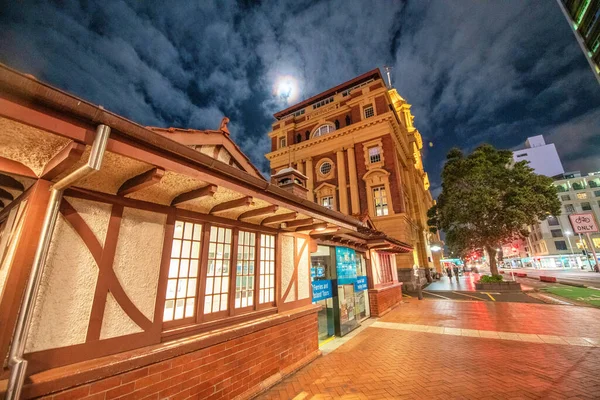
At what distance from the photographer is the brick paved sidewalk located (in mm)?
4344

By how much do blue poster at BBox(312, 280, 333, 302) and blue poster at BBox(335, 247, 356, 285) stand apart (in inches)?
25.2

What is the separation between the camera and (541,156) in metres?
71.9

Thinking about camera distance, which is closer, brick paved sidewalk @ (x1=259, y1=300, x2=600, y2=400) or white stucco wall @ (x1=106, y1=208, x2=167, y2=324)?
white stucco wall @ (x1=106, y1=208, x2=167, y2=324)

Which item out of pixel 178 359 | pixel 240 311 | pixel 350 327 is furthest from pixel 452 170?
pixel 178 359

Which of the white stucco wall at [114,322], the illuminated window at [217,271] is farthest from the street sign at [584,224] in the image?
the white stucco wall at [114,322]

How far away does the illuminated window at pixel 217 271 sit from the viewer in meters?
4.27

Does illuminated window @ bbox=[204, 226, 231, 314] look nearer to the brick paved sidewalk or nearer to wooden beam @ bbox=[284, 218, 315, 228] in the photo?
wooden beam @ bbox=[284, 218, 315, 228]

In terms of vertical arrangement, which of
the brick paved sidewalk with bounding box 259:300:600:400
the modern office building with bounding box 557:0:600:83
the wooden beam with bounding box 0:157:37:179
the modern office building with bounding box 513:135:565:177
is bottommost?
the brick paved sidewalk with bounding box 259:300:600:400

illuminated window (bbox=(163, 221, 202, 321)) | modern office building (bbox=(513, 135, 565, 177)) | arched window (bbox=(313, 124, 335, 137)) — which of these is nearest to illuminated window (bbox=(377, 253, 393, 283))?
illuminated window (bbox=(163, 221, 202, 321))

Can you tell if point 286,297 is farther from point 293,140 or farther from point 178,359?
point 293,140

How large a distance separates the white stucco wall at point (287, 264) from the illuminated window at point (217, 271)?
168cm

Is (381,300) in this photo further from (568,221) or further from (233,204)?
(568,221)

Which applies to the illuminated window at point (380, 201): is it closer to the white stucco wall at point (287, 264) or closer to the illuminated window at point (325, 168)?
the illuminated window at point (325, 168)

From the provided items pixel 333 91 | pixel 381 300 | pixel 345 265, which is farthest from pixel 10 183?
pixel 333 91
